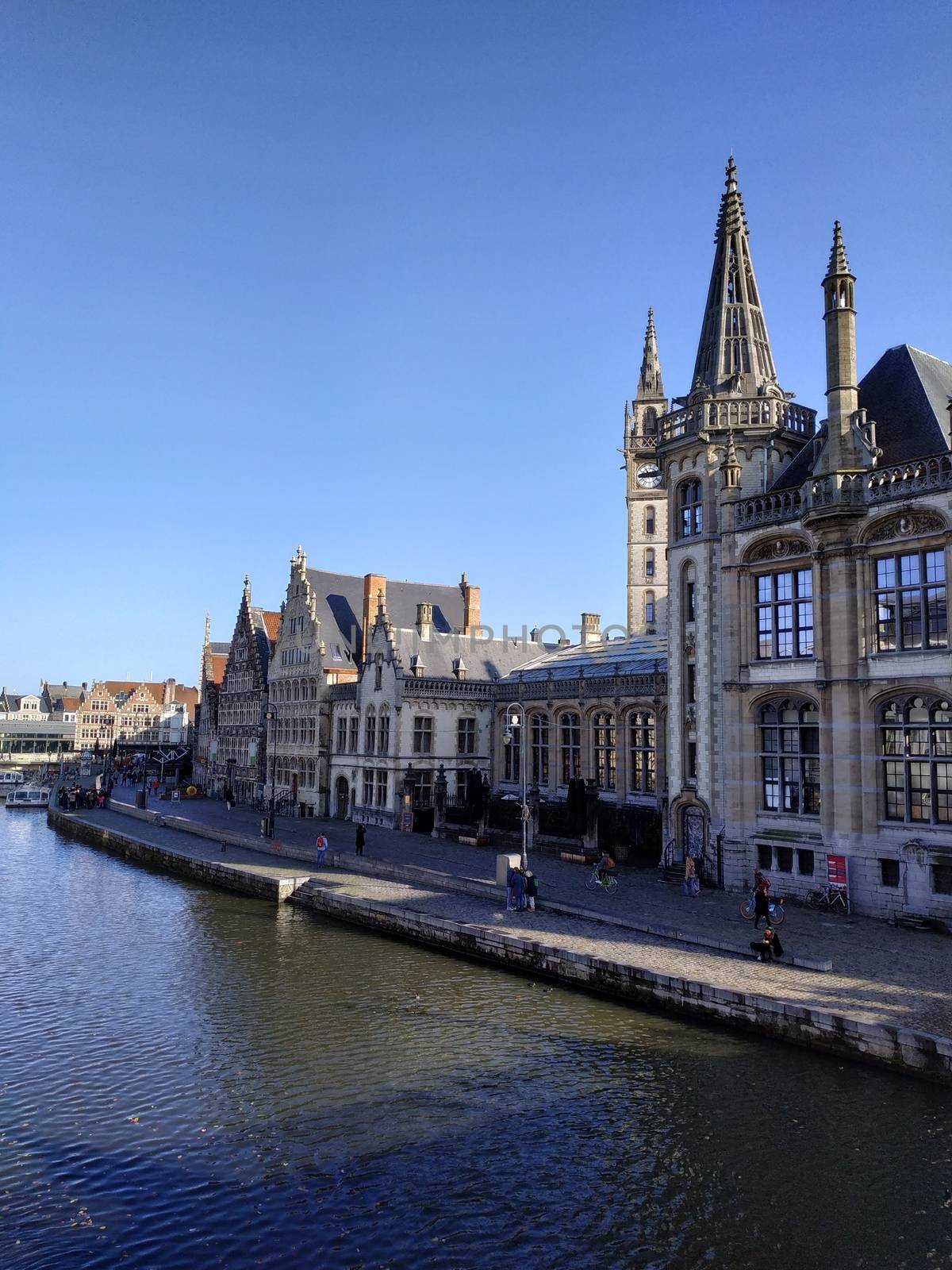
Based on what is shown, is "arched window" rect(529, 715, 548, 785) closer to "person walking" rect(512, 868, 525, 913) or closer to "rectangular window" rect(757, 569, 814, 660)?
"rectangular window" rect(757, 569, 814, 660)

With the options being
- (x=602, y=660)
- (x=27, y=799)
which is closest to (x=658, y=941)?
(x=602, y=660)

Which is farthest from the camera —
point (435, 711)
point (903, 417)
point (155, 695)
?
point (155, 695)

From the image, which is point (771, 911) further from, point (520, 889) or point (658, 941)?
point (520, 889)

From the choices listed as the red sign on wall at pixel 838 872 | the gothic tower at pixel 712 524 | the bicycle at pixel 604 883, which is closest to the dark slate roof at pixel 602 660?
the gothic tower at pixel 712 524

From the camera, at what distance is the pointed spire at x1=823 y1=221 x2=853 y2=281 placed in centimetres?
2764

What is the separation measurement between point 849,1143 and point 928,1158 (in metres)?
1.05

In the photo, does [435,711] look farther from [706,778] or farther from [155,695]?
[155,695]

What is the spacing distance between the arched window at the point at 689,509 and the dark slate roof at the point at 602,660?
25.2 feet

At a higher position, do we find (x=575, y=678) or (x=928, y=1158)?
(x=575, y=678)

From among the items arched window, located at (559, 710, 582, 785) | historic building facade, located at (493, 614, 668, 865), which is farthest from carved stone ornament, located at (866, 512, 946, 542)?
arched window, located at (559, 710, 582, 785)

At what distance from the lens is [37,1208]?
1157cm

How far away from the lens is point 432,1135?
1348 centimetres

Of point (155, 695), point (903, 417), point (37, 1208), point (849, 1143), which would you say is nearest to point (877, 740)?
point (903, 417)

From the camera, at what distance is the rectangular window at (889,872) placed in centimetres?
2438
